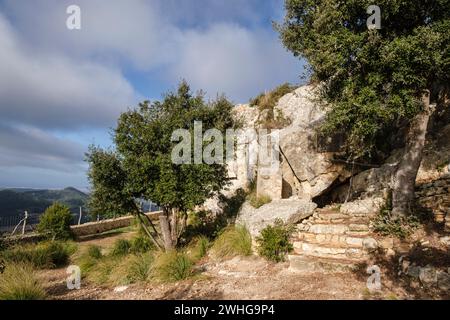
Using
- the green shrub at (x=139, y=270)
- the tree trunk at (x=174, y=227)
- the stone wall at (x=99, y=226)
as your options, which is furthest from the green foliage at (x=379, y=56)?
the stone wall at (x=99, y=226)

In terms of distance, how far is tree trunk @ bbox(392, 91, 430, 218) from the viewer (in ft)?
30.7

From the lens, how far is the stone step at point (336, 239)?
8.59 m

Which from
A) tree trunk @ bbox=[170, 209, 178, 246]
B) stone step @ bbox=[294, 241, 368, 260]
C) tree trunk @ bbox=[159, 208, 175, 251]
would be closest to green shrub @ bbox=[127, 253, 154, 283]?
tree trunk @ bbox=[159, 208, 175, 251]

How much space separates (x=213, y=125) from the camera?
11492mm

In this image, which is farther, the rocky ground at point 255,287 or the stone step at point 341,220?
the stone step at point 341,220

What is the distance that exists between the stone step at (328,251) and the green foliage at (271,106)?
10.2 metres

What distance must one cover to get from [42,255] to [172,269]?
7.00 metres

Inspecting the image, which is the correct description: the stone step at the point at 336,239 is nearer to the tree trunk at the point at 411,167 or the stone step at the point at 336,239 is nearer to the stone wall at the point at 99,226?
the tree trunk at the point at 411,167

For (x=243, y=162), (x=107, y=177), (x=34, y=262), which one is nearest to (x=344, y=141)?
(x=243, y=162)

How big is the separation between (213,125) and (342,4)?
5.81 m

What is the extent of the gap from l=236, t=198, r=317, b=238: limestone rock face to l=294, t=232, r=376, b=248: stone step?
0.76 m

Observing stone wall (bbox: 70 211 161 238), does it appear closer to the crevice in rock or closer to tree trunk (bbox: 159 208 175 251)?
tree trunk (bbox: 159 208 175 251)

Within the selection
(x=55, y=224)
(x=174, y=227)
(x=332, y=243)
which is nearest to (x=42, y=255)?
(x=55, y=224)

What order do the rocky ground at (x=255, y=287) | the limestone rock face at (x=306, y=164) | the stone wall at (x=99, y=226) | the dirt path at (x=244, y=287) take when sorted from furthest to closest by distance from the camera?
the stone wall at (x=99, y=226) < the limestone rock face at (x=306, y=164) < the dirt path at (x=244, y=287) < the rocky ground at (x=255, y=287)
